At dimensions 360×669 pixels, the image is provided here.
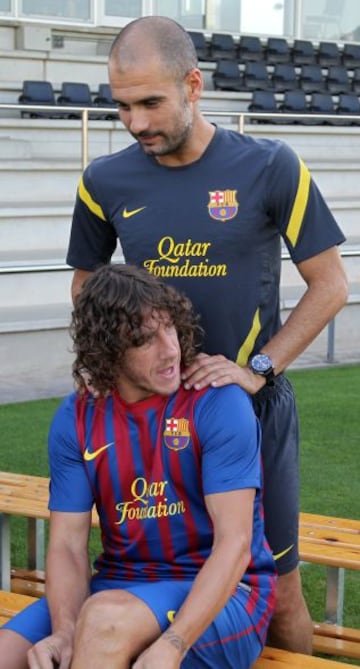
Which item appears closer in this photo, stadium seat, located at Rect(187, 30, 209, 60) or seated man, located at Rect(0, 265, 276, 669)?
seated man, located at Rect(0, 265, 276, 669)

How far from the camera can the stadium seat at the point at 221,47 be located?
15.1 m

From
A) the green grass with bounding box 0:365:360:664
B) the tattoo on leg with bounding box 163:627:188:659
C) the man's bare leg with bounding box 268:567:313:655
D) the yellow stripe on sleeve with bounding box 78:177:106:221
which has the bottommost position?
the green grass with bounding box 0:365:360:664

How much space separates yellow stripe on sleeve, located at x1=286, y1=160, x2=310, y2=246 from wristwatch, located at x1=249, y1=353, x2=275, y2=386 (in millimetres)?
265

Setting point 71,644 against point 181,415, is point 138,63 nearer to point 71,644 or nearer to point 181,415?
point 181,415

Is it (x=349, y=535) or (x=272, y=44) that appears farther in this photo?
(x=272, y=44)

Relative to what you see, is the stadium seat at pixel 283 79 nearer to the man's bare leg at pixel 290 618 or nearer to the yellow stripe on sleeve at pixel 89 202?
the yellow stripe on sleeve at pixel 89 202

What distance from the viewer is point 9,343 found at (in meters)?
8.08

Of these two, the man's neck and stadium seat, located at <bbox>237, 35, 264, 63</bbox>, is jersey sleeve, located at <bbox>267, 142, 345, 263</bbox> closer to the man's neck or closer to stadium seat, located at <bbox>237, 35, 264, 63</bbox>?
the man's neck

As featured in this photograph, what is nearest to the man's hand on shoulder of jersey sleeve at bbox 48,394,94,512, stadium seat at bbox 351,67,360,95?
jersey sleeve at bbox 48,394,94,512

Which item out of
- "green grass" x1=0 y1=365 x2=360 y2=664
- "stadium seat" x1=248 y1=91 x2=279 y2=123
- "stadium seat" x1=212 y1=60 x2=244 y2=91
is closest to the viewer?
"green grass" x1=0 y1=365 x2=360 y2=664

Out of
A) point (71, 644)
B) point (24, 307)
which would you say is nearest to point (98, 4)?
point (24, 307)

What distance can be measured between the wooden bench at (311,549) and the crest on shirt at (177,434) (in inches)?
37.1

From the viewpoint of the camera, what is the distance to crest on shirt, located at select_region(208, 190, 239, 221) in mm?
2738

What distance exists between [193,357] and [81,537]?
1.48ft
